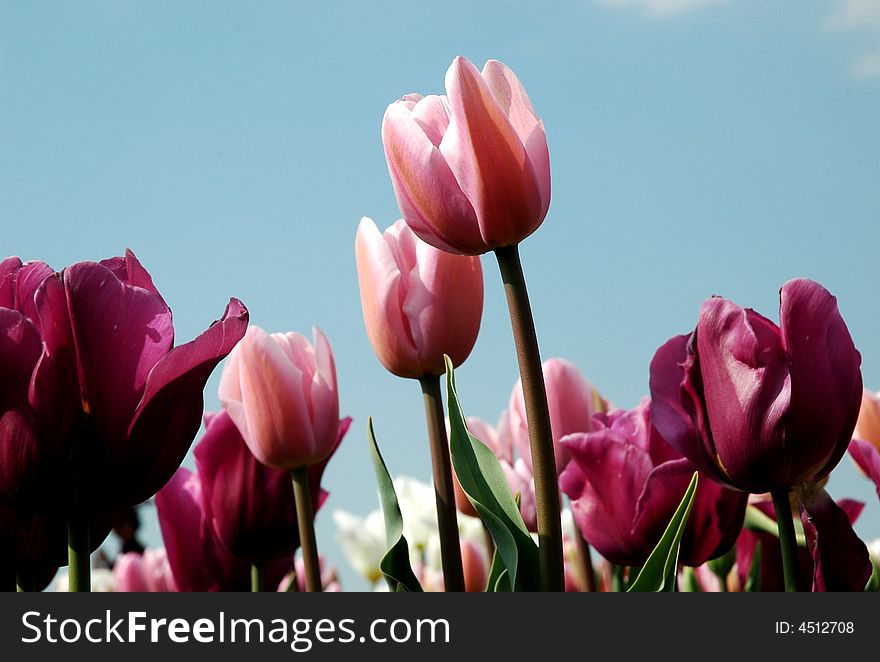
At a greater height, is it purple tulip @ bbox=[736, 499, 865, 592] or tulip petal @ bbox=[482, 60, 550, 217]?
tulip petal @ bbox=[482, 60, 550, 217]

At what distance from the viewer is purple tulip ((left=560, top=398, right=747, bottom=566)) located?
810mm

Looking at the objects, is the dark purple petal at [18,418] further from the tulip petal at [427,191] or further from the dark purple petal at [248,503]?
the dark purple petal at [248,503]

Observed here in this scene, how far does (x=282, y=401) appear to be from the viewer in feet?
2.77

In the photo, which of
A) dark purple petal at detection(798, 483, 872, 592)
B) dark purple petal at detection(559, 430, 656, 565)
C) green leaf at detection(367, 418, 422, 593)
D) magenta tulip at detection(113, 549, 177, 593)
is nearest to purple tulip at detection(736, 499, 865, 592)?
dark purple petal at detection(798, 483, 872, 592)

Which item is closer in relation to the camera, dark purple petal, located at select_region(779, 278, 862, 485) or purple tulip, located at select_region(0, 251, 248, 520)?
purple tulip, located at select_region(0, 251, 248, 520)

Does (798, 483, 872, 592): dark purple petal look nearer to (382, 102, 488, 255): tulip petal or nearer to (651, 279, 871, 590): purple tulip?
(651, 279, 871, 590): purple tulip

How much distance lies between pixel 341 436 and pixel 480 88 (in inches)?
17.7

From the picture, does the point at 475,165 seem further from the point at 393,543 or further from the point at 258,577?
the point at 258,577

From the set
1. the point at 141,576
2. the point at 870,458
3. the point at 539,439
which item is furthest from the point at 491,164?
the point at 141,576

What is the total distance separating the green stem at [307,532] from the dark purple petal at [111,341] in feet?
1.05

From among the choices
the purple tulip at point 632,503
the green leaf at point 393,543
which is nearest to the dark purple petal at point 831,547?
the purple tulip at point 632,503

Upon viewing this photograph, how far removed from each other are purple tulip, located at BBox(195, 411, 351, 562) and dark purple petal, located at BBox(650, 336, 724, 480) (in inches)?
12.6

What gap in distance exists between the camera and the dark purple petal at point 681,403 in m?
0.66

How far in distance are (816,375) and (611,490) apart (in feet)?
0.79
